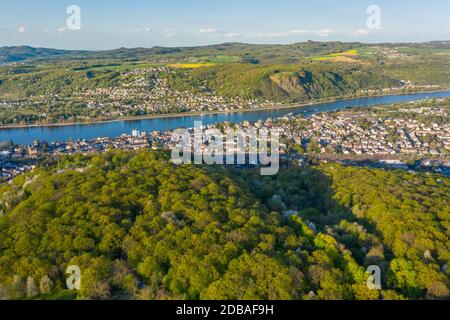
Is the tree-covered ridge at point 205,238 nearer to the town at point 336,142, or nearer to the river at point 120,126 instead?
the town at point 336,142

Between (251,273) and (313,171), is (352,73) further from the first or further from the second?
(251,273)

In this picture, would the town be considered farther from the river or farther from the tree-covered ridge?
the tree-covered ridge

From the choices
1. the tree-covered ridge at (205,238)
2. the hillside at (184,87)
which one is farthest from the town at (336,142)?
the hillside at (184,87)

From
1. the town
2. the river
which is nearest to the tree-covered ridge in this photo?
the town

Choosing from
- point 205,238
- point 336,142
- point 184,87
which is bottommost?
point 205,238

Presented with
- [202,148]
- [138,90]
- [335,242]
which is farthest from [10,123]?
[335,242]

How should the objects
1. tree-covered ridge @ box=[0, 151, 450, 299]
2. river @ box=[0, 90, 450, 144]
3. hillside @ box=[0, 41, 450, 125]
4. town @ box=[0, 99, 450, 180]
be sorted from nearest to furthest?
tree-covered ridge @ box=[0, 151, 450, 299], town @ box=[0, 99, 450, 180], river @ box=[0, 90, 450, 144], hillside @ box=[0, 41, 450, 125]

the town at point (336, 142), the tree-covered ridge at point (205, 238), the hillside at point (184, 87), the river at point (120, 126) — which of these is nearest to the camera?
the tree-covered ridge at point (205, 238)

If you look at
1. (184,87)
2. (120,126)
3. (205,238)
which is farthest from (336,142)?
(184,87)

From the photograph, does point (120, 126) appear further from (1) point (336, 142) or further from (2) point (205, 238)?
(2) point (205, 238)
